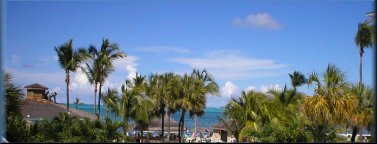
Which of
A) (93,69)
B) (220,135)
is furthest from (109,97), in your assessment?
(220,135)

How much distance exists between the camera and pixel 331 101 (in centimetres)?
1673

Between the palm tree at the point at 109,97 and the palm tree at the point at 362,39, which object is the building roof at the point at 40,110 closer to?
the palm tree at the point at 109,97

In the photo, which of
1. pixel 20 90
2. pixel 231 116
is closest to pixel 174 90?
pixel 231 116

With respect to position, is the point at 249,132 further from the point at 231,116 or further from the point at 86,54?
the point at 86,54

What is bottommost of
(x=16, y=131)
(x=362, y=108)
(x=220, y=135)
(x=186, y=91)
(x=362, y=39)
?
(x=220, y=135)

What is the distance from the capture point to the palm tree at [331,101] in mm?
16719

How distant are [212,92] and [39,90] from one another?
88.4 feet

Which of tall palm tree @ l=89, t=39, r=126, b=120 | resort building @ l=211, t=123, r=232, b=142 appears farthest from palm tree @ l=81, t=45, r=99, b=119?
resort building @ l=211, t=123, r=232, b=142

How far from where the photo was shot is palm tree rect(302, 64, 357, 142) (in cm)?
1672

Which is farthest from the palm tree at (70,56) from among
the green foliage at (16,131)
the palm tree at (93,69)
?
the green foliage at (16,131)

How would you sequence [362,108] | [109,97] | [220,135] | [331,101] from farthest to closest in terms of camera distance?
[220,135] → [109,97] → [362,108] → [331,101]

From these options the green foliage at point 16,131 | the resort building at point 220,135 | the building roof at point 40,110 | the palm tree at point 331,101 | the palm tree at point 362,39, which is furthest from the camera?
the resort building at point 220,135

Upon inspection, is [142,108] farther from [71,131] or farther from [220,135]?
[220,135]

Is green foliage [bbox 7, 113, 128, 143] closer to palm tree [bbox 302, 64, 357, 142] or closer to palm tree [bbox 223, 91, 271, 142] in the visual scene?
palm tree [bbox 223, 91, 271, 142]
